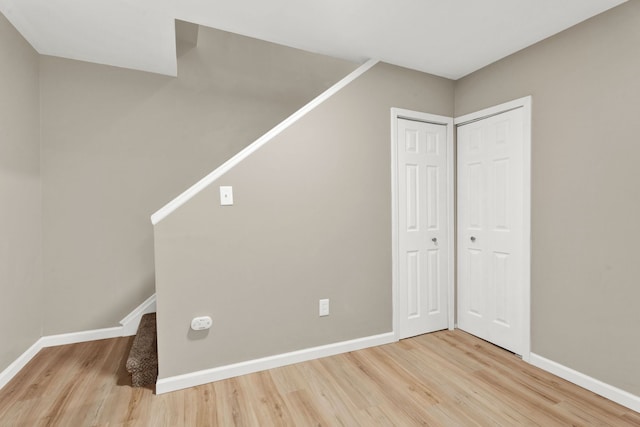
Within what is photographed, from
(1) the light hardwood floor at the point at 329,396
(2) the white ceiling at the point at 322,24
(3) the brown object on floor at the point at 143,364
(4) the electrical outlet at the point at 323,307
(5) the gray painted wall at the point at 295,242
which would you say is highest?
(2) the white ceiling at the point at 322,24

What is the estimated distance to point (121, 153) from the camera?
2771 millimetres

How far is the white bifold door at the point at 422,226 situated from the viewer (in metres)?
2.78

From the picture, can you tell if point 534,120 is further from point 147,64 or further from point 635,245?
point 147,64

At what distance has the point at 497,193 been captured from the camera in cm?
261

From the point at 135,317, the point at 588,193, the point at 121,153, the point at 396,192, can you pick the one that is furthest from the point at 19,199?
the point at 588,193

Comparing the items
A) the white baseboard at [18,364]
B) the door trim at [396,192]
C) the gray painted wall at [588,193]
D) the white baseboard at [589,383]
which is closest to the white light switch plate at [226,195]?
the door trim at [396,192]

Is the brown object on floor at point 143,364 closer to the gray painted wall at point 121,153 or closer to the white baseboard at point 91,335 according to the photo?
the white baseboard at point 91,335

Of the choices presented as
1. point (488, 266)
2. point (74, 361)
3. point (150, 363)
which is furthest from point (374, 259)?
point (74, 361)

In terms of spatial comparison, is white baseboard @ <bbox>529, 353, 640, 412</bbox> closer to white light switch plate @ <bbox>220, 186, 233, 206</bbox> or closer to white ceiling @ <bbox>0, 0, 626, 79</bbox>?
white ceiling @ <bbox>0, 0, 626, 79</bbox>

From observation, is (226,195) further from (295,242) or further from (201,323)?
(201,323)

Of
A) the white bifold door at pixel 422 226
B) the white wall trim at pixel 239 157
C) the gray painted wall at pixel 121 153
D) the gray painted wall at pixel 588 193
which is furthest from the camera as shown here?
the white bifold door at pixel 422 226

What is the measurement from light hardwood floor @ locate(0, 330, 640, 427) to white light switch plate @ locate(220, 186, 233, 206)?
4.12 ft

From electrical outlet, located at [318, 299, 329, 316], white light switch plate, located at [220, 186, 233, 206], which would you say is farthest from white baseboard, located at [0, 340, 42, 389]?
electrical outlet, located at [318, 299, 329, 316]

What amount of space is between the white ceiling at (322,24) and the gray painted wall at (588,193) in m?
0.24
